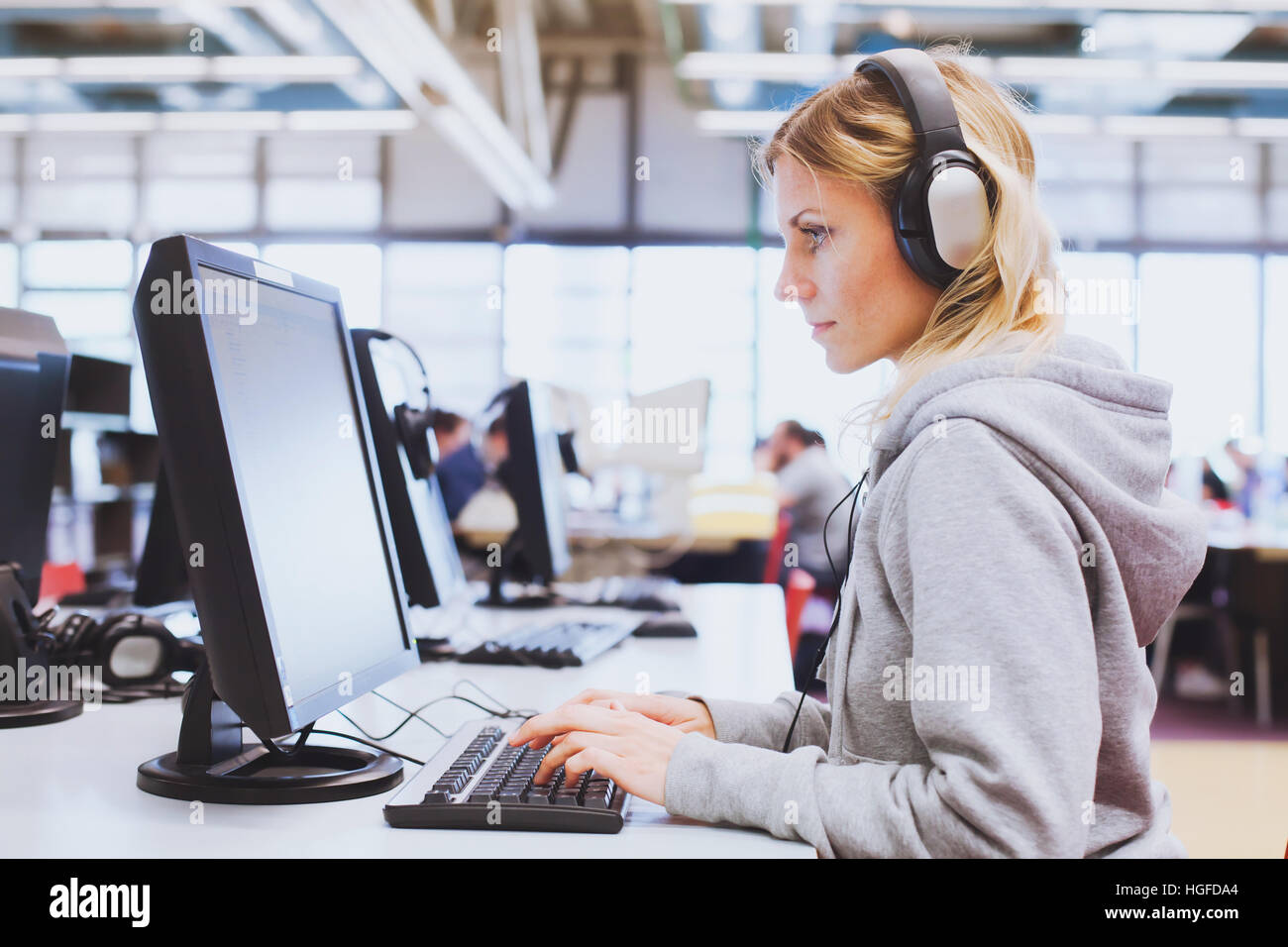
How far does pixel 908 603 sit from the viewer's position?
81 cm

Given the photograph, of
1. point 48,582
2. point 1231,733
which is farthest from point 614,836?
point 1231,733

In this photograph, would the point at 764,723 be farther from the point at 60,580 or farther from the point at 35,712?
the point at 60,580

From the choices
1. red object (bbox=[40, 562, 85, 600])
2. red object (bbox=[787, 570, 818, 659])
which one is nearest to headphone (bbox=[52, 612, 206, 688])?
red object (bbox=[40, 562, 85, 600])

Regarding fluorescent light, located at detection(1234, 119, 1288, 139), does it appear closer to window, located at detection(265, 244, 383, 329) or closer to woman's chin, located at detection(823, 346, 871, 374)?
window, located at detection(265, 244, 383, 329)

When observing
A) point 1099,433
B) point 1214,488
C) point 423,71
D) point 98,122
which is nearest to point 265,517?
point 1099,433

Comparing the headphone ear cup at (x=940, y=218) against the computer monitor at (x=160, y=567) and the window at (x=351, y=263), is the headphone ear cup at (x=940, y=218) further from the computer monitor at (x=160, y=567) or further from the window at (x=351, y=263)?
the window at (x=351, y=263)

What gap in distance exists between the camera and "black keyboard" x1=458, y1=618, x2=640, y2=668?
64.6 inches

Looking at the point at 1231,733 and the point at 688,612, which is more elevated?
the point at 688,612

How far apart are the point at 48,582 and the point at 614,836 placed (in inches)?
101

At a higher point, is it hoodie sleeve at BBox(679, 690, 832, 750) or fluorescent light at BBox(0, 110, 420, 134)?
fluorescent light at BBox(0, 110, 420, 134)

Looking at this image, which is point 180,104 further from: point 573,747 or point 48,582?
point 573,747

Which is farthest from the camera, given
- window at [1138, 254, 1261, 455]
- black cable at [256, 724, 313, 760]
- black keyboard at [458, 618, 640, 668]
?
window at [1138, 254, 1261, 455]

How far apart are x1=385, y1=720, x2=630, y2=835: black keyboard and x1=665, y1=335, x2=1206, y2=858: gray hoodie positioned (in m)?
0.07

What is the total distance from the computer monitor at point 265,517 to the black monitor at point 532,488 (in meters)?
1.05
